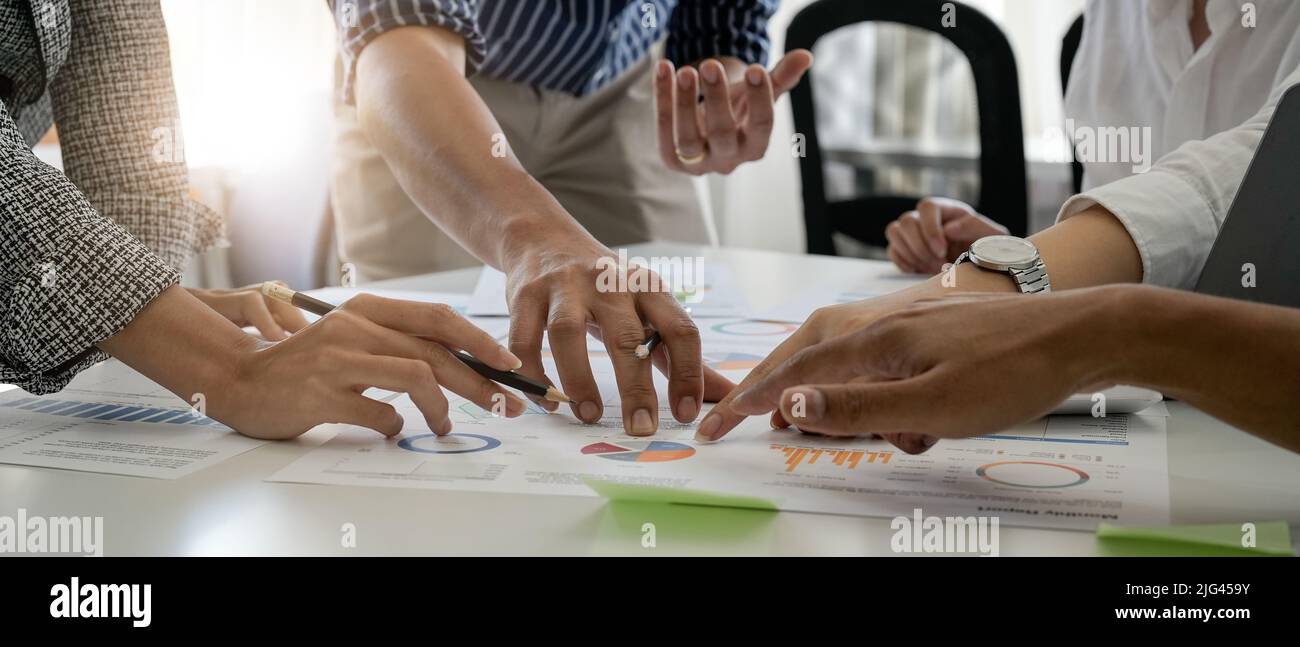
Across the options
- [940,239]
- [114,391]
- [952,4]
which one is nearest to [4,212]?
[114,391]

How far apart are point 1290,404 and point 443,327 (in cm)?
51

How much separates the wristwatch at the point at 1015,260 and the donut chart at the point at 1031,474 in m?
0.21

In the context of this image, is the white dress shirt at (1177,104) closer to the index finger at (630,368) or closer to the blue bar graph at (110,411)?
the index finger at (630,368)

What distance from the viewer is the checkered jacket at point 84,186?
0.73m

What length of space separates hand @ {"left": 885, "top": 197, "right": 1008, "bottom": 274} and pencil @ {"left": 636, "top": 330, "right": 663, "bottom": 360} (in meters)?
0.68

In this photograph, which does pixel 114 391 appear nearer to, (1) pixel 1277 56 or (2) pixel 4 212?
(2) pixel 4 212

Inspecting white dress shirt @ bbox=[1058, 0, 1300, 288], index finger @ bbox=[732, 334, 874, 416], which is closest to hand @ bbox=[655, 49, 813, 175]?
white dress shirt @ bbox=[1058, 0, 1300, 288]

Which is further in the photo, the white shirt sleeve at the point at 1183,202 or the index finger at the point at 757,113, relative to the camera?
the index finger at the point at 757,113

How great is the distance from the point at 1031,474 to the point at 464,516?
0.32 meters

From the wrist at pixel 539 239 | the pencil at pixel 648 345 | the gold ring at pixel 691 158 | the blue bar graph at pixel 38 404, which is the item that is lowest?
the blue bar graph at pixel 38 404

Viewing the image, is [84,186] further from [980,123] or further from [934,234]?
[980,123]

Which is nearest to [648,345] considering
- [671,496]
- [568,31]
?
[671,496]

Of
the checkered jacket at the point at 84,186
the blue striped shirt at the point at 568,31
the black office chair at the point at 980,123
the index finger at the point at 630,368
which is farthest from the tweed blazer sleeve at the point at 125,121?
the black office chair at the point at 980,123

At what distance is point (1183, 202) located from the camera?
861 mm
